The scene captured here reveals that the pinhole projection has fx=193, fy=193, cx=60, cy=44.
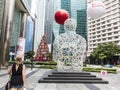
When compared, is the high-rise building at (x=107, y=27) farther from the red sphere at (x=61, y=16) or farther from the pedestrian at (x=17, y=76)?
the pedestrian at (x=17, y=76)

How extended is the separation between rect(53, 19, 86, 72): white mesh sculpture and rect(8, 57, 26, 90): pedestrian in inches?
430

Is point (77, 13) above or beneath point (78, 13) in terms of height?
beneath

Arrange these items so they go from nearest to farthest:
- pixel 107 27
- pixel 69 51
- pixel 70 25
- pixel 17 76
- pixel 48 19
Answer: pixel 17 76
pixel 69 51
pixel 70 25
pixel 107 27
pixel 48 19

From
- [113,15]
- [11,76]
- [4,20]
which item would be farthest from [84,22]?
[11,76]

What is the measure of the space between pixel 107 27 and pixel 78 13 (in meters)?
43.6

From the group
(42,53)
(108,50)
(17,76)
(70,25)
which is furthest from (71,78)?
(42,53)

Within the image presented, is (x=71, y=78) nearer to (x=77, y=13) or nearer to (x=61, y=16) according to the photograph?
(x=61, y=16)

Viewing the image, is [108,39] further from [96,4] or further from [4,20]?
[96,4]

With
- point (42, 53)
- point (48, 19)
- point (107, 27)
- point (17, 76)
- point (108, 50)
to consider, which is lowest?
point (17, 76)

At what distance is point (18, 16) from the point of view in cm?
5288

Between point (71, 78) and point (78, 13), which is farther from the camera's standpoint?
point (78, 13)

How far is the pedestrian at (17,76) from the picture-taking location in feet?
17.5

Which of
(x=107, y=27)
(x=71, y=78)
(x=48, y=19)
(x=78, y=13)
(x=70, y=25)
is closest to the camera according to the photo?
(x=71, y=78)

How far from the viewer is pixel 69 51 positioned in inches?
651
